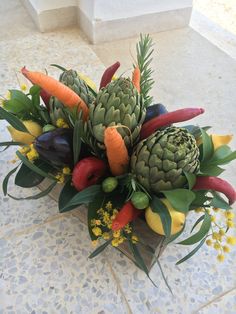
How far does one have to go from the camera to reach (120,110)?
0.40 metres

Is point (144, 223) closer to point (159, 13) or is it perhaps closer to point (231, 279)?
point (231, 279)

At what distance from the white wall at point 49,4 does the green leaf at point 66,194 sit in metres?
0.92

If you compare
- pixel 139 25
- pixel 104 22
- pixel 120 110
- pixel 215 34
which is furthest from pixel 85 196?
pixel 215 34

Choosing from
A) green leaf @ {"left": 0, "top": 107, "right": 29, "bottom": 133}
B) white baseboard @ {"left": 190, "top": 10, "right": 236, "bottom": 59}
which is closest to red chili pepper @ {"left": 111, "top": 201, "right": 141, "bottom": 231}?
green leaf @ {"left": 0, "top": 107, "right": 29, "bottom": 133}

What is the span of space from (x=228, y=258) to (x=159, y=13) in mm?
1044

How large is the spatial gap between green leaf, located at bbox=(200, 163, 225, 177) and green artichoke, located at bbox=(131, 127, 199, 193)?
28mm

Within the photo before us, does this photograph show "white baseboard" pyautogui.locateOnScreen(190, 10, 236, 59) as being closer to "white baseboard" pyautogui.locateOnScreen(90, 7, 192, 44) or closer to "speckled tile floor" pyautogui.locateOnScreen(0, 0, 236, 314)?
"white baseboard" pyautogui.locateOnScreen(90, 7, 192, 44)

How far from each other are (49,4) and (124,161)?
3.12ft

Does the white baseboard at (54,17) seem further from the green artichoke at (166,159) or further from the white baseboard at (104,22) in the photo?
the green artichoke at (166,159)

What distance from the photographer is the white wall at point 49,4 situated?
3.70 ft

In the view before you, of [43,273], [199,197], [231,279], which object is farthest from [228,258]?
[43,273]

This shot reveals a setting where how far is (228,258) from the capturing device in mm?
546

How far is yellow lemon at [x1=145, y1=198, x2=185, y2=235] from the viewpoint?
411mm

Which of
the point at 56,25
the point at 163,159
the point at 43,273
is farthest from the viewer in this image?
the point at 56,25
